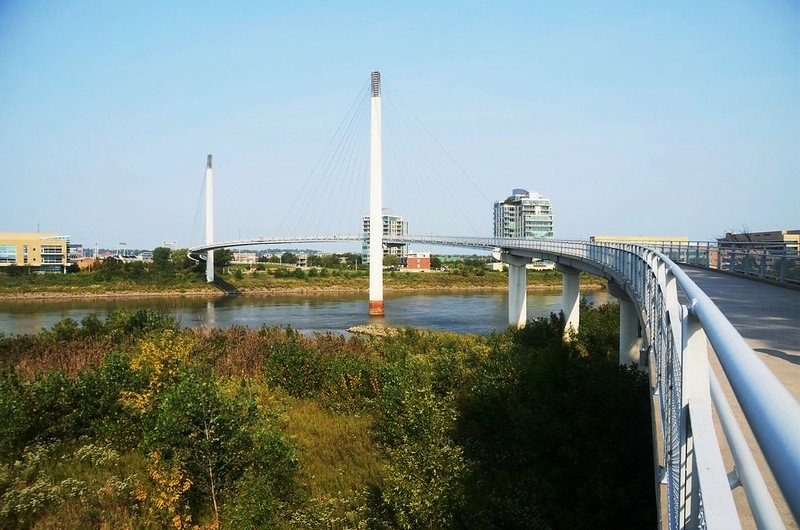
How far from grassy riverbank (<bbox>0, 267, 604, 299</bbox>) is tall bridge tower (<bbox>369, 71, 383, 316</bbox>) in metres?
21.3

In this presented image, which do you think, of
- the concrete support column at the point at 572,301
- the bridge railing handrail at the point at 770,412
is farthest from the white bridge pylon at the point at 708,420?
the concrete support column at the point at 572,301

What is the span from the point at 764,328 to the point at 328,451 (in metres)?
6.83

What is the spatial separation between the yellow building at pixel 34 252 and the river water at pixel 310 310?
74.3ft

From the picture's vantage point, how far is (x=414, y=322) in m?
32.6

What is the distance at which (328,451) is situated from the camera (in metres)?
10.4

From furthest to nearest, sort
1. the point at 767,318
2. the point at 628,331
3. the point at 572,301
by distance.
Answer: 1. the point at 572,301
2. the point at 628,331
3. the point at 767,318

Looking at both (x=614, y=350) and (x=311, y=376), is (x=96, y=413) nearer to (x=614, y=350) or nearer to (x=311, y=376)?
(x=311, y=376)

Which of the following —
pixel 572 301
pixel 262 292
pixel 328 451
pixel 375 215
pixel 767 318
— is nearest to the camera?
pixel 767 318

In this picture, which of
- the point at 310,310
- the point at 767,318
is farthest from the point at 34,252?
the point at 767,318

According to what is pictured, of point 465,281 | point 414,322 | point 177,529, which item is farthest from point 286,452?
point 465,281

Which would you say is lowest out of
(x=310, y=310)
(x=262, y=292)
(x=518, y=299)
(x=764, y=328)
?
(x=310, y=310)

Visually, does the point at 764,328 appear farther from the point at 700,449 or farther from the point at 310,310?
the point at 310,310

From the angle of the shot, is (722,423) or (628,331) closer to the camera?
(722,423)

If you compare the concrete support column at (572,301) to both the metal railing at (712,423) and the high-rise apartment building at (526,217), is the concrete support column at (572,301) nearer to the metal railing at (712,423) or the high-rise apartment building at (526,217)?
the metal railing at (712,423)
